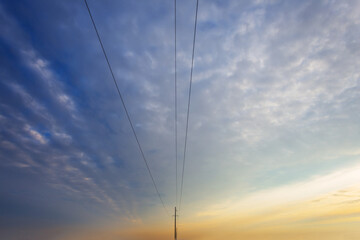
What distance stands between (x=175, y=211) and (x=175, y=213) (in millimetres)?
607

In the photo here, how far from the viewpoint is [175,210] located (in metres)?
57.0

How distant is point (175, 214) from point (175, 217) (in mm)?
1184

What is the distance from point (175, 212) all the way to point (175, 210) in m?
0.52

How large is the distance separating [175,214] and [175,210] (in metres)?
1.13

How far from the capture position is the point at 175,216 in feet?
182

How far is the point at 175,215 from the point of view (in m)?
55.7

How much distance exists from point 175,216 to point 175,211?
1.61 m

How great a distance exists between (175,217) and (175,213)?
1543 mm

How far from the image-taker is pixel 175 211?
56.9m

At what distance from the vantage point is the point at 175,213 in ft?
185

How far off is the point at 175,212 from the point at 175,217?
1798mm

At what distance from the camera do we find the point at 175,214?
5603cm
